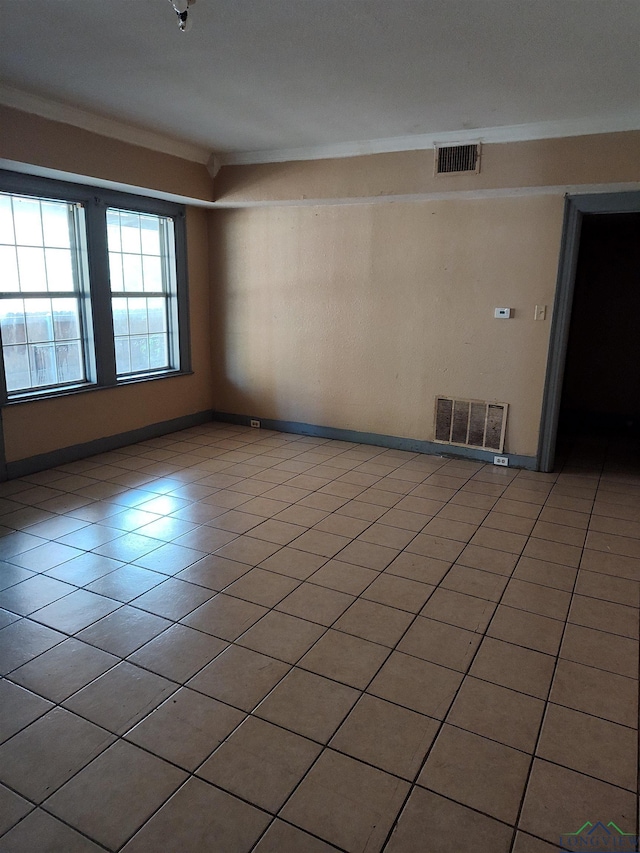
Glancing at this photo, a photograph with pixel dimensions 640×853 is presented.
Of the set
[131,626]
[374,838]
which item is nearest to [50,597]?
[131,626]

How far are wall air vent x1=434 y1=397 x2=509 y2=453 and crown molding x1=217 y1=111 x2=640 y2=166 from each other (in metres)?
2.01

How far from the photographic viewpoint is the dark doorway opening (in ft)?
19.3

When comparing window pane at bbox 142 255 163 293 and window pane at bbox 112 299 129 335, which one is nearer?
window pane at bbox 112 299 129 335

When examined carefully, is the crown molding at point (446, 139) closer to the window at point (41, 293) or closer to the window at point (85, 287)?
the window at point (85, 287)

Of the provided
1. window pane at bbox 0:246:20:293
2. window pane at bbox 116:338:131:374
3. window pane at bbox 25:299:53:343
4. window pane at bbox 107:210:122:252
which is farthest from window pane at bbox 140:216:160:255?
window pane at bbox 0:246:20:293

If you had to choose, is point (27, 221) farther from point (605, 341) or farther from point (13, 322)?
point (605, 341)

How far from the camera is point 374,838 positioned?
5.23ft

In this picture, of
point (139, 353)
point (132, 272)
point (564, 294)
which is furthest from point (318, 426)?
point (564, 294)

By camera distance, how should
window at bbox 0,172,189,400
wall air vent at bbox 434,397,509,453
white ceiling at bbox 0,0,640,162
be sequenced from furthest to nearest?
wall air vent at bbox 434,397,509,453 → window at bbox 0,172,189,400 → white ceiling at bbox 0,0,640,162

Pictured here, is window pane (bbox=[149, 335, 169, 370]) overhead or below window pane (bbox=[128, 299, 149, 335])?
below

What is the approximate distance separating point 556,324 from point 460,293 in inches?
31.7

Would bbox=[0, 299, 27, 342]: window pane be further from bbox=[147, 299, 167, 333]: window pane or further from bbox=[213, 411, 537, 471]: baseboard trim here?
bbox=[213, 411, 537, 471]: baseboard trim

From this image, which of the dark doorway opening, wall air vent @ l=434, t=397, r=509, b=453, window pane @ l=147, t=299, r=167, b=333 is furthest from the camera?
the dark doorway opening

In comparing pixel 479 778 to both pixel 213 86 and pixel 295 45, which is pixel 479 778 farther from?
pixel 213 86
